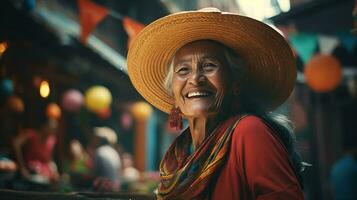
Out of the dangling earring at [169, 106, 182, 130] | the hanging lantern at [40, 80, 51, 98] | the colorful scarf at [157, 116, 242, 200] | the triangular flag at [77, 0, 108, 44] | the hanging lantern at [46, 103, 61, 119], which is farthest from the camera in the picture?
the hanging lantern at [46, 103, 61, 119]

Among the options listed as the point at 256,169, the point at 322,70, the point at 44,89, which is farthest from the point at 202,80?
the point at 44,89

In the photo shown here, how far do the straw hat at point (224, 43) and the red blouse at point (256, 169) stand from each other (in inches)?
17.4

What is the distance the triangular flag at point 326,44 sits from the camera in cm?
537

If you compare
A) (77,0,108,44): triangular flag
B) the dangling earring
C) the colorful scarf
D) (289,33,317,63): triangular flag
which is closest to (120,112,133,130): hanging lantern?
(77,0,108,44): triangular flag

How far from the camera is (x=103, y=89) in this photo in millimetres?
7543

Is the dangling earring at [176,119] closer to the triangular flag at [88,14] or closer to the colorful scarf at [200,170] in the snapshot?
the colorful scarf at [200,170]

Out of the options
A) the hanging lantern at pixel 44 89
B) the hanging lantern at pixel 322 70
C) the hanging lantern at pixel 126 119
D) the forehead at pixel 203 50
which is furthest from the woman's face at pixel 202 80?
the hanging lantern at pixel 126 119

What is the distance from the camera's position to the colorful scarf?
1.79 meters

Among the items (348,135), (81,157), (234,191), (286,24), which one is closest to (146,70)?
(234,191)

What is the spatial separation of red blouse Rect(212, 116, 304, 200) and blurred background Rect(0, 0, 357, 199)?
7.95 feet

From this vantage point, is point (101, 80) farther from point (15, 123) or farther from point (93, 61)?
point (15, 123)

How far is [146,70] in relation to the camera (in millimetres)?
2436

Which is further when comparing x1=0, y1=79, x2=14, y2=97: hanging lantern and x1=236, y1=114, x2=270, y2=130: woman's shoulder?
x1=0, y1=79, x2=14, y2=97: hanging lantern

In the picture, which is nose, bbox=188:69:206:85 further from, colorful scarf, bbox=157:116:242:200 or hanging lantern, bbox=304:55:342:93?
hanging lantern, bbox=304:55:342:93
